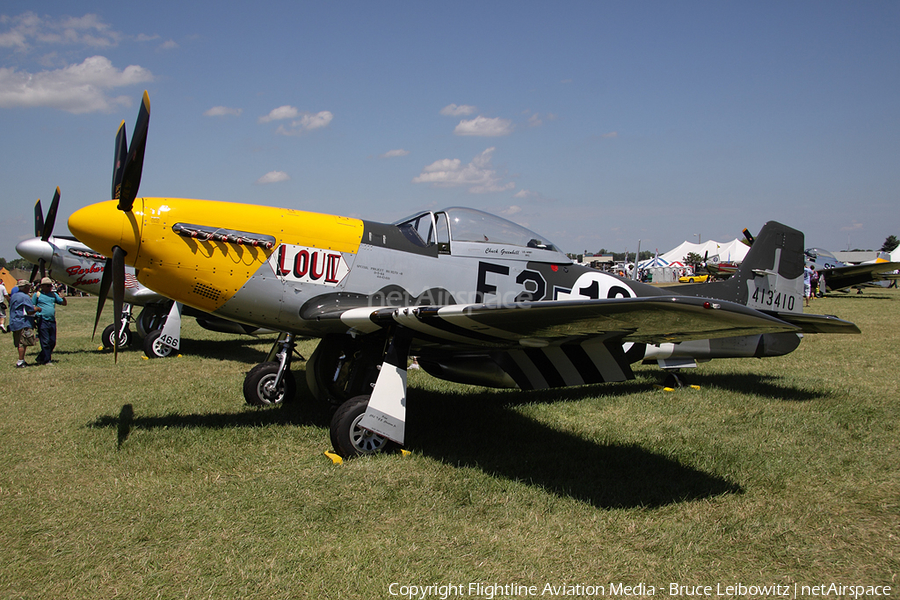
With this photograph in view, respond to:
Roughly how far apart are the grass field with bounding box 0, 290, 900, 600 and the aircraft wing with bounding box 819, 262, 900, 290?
2416 cm

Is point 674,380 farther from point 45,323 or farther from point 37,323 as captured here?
point 37,323

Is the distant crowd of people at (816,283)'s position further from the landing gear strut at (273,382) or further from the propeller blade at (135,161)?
the propeller blade at (135,161)

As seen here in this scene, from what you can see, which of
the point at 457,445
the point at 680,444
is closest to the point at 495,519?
the point at 457,445

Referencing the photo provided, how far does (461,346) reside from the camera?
506 centimetres

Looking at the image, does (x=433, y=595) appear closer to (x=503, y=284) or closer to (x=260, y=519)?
(x=260, y=519)

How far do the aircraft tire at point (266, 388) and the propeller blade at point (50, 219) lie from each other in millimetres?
5417

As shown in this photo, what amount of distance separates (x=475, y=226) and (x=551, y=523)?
117 inches

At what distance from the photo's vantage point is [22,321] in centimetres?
949

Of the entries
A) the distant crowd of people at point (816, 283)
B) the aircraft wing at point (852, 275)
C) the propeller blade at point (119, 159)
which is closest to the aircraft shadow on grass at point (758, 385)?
the propeller blade at point (119, 159)

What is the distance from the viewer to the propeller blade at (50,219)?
8910 millimetres

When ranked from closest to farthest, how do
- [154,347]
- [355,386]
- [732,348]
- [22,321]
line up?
1. [355,386]
2. [732,348]
3. [22,321]
4. [154,347]

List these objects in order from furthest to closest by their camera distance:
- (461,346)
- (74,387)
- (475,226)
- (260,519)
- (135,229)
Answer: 1. (74,387)
2. (475,226)
3. (461,346)
4. (135,229)
5. (260,519)

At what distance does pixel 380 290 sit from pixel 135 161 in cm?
226

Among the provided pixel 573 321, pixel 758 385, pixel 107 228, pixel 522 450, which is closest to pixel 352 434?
pixel 522 450
